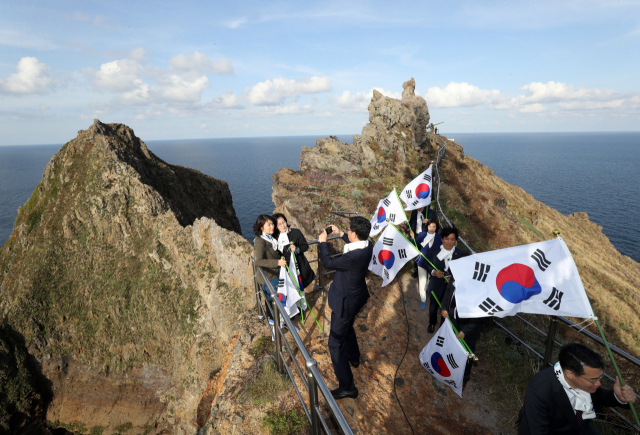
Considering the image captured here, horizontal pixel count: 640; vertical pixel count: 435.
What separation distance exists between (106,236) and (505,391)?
27.0m

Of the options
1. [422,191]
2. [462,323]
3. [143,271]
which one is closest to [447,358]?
[462,323]

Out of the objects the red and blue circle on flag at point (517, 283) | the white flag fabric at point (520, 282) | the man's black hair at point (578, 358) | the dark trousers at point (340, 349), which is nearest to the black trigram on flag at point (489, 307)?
the white flag fabric at point (520, 282)

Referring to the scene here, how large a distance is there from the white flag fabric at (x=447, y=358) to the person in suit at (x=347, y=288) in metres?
1.79

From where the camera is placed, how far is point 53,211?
77.2 feet

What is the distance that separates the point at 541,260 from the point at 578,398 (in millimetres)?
1982

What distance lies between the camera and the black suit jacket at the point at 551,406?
3291 millimetres

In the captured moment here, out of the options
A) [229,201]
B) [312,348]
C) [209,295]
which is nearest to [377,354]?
[312,348]

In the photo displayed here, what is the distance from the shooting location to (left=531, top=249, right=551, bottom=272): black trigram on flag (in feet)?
14.9

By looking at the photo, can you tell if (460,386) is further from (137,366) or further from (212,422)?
(137,366)

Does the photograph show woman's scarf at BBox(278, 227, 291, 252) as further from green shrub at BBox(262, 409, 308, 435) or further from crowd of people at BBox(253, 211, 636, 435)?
green shrub at BBox(262, 409, 308, 435)

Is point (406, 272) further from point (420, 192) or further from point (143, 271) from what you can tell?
point (143, 271)

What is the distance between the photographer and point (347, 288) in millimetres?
4902

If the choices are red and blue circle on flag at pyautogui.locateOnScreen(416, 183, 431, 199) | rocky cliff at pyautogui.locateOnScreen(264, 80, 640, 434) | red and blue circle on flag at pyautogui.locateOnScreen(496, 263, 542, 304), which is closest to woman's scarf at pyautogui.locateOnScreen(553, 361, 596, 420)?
red and blue circle on flag at pyautogui.locateOnScreen(496, 263, 542, 304)

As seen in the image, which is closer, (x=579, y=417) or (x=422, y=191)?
(x=579, y=417)
